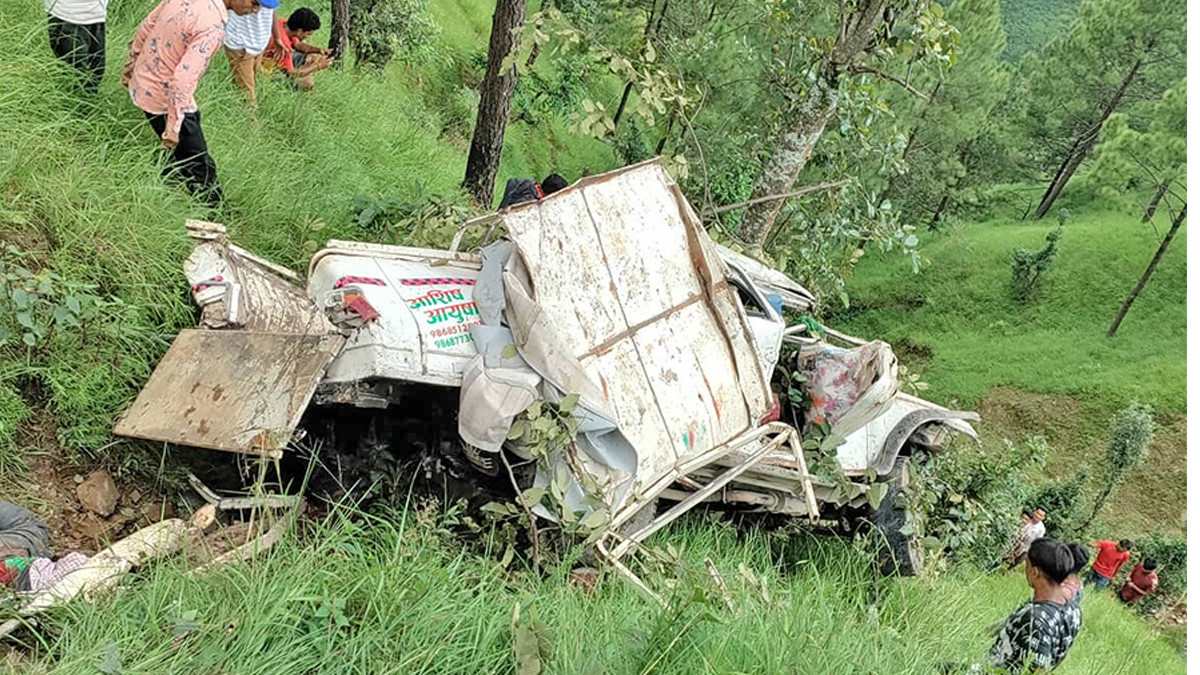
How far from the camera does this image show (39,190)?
13.9 ft

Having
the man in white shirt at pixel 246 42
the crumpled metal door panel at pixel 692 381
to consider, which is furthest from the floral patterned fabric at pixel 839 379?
the man in white shirt at pixel 246 42

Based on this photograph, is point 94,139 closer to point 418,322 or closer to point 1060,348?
point 418,322

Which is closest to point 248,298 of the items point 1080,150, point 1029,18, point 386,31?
point 386,31

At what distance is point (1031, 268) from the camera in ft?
76.8

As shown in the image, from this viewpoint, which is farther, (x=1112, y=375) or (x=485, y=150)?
(x=1112, y=375)

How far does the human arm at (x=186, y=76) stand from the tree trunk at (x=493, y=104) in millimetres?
2243

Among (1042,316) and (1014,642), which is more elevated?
(1014,642)

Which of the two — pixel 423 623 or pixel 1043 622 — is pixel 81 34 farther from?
pixel 1043 622

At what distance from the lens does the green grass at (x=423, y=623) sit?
8.68ft

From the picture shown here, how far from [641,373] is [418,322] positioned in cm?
103

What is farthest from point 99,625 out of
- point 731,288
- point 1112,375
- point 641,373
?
point 1112,375

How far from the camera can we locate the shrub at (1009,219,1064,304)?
2336 cm

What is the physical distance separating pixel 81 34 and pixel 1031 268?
75.9 feet

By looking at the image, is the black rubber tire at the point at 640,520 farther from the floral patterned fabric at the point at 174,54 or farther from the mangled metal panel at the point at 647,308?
the floral patterned fabric at the point at 174,54
